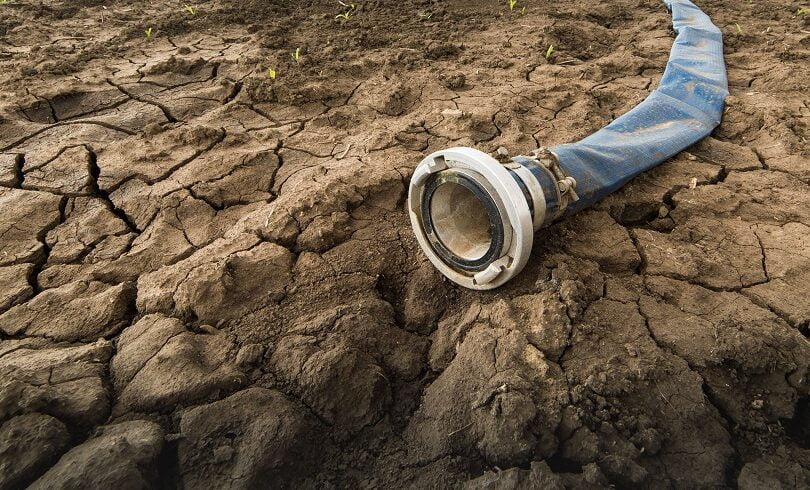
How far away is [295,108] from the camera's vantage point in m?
3.30

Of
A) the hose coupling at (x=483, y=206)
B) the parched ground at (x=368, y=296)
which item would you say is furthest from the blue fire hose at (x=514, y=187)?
the parched ground at (x=368, y=296)

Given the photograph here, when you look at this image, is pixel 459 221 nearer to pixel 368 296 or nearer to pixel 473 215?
pixel 473 215

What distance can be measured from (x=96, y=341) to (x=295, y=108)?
204 cm

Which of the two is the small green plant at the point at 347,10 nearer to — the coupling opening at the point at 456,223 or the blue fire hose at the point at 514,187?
the blue fire hose at the point at 514,187

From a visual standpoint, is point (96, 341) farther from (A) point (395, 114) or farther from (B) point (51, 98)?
(B) point (51, 98)

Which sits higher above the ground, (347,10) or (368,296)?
(347,10)

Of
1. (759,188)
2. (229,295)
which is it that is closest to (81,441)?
(229,295)

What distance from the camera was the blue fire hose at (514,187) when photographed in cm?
169

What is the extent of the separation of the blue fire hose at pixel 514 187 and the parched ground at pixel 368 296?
0.13 meters

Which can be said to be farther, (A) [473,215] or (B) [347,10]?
(B) [347,10]

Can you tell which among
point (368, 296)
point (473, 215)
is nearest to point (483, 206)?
point (473, 215)

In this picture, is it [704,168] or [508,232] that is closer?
[508,232]

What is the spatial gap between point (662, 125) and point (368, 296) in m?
2.02

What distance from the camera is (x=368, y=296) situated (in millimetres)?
1926
